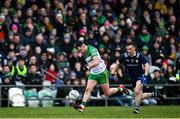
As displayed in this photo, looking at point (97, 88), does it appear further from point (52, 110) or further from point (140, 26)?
point (140, 26)

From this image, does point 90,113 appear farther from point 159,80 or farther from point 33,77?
point 159,80

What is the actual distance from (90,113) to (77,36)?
6.89 meters

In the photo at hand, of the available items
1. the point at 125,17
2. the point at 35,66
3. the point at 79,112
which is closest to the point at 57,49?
the point at 35,66

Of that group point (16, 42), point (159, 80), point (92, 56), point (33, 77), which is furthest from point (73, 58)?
point (92, 56)

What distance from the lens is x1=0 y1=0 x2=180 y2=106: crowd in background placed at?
2623 cm

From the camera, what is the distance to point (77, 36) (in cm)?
2825

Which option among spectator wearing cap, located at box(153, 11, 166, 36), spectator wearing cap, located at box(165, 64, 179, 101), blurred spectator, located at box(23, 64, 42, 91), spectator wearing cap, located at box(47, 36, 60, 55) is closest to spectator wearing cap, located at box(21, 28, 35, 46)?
spectator wearing cap, located at box(47, 36, 60, 55)

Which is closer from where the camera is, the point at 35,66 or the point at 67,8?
the point at 35,66

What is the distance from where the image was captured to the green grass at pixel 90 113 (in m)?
20.7

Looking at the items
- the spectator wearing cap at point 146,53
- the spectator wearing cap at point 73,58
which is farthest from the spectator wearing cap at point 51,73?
the spectator wearing cap at point 146,53

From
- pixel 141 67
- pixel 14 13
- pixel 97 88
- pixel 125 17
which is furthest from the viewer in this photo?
pixel 125 17

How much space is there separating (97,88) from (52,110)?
3.06 meters

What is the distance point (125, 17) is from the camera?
29750 mm

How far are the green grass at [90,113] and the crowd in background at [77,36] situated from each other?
2.41 meters
